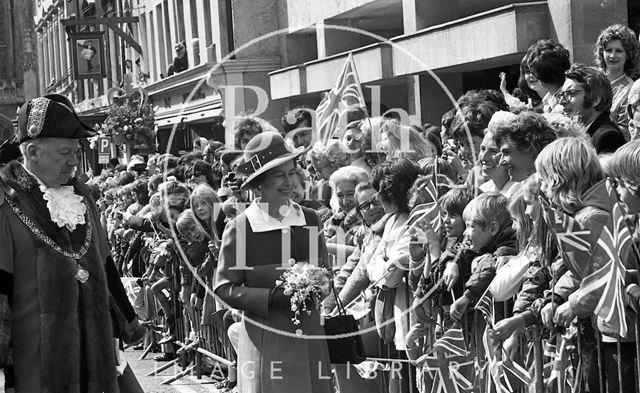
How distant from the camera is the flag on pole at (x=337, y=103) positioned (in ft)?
40.3

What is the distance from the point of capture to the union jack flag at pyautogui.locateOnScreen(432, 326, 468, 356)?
7784 millimetres

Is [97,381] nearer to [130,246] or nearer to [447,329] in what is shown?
[447,329]

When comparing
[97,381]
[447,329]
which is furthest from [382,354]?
[97,381]

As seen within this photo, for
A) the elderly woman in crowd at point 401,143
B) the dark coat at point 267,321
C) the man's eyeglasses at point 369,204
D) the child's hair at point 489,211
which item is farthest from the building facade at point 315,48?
the dark coat at point 267,321

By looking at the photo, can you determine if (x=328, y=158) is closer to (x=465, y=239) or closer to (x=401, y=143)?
(x=401, y=143)

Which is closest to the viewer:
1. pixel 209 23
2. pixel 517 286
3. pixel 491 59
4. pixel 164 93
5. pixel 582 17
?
pixel 517 286

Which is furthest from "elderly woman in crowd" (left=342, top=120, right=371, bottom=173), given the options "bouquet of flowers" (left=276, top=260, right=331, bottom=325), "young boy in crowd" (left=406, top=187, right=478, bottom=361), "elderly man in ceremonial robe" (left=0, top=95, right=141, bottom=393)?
"elderly man in ceremonial robe" (left=0, top=95, right=141, bottom=393)

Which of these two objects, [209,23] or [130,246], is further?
[209,23]

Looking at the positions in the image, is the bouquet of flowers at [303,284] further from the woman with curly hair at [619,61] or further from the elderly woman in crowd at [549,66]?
the woman with curly hair at [619,61]

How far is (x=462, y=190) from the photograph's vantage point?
802 cm

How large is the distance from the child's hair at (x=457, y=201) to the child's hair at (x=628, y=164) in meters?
1.73

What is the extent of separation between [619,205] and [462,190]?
1.92 metres

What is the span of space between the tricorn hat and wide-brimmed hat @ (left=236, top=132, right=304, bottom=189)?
44.0 inches

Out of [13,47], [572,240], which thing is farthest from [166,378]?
[13,47]
